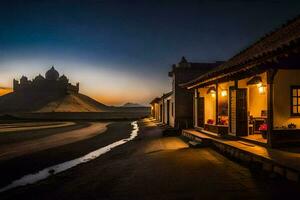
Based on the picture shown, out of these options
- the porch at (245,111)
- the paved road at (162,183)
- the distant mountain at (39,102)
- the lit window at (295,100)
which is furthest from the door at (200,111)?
the distant mountain at (39,102)

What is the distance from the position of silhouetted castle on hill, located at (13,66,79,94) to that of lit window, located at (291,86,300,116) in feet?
433

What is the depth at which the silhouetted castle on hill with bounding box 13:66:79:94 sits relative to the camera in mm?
136475

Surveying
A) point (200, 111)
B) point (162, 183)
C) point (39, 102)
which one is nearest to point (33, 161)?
point (162, 183)

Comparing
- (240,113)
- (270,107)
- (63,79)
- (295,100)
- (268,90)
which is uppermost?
(63,79)

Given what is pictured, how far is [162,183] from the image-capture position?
7402 mm

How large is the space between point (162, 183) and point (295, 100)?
7193 millimetres

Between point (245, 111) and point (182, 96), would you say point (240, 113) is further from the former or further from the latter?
point (182, 96)

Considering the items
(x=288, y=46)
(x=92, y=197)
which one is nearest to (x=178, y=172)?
(x=92, y=197)

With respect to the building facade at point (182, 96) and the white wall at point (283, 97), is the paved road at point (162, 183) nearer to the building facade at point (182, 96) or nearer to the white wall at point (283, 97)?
the white wall at point (283, 97)

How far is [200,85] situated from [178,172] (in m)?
10.6

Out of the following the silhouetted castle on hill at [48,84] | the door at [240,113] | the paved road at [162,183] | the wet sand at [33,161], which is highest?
the silhouetted castle on hill at [48,84]

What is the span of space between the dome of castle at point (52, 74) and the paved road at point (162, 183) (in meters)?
131

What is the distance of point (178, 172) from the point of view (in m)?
8.71

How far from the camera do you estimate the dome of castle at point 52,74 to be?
133 meters
